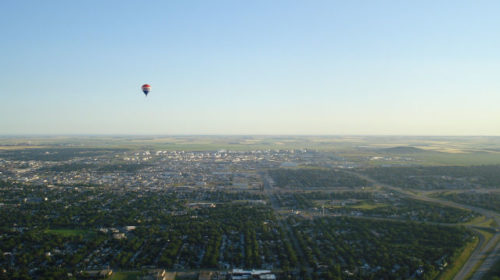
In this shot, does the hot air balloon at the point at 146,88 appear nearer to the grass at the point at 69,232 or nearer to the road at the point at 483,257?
the grass at the point at 69,232

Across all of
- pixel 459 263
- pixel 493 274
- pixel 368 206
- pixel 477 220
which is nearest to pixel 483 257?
pixel 459 263

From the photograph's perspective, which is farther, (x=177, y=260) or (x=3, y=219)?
(x=3, y=219)

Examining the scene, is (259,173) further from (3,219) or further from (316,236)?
(3,219)

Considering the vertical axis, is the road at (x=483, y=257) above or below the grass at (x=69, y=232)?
below

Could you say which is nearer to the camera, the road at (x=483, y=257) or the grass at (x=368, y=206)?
the road at (x=483, y=257)

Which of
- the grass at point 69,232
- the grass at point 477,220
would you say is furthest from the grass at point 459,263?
the grass at point 69,232

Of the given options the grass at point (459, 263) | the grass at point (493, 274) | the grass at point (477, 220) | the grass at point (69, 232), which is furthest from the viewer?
the grass at point (477, 220)

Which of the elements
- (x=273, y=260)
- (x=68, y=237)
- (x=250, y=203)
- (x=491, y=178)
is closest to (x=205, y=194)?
(x=250, y=203)

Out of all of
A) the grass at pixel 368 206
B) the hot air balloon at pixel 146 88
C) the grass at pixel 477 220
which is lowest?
the grass at pixel 477 220

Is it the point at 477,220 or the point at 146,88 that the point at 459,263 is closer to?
the point at 477,220
